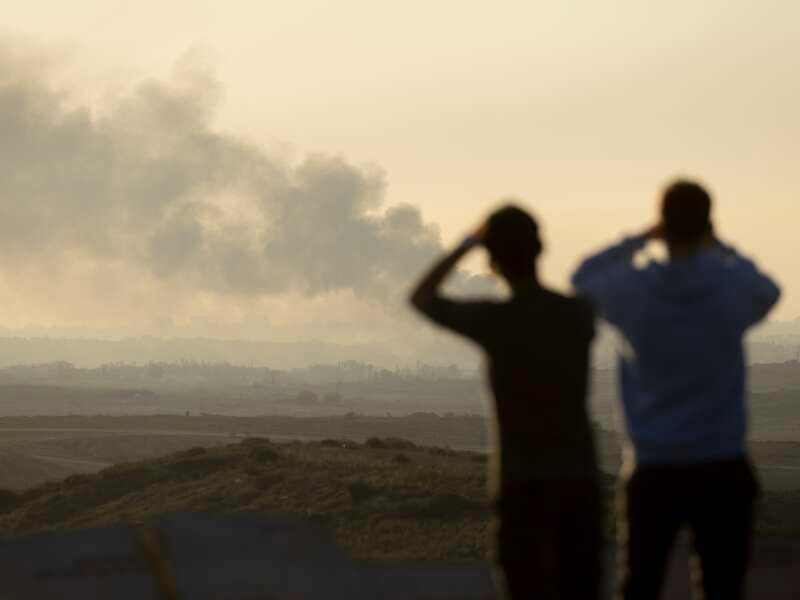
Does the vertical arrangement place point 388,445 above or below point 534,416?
below

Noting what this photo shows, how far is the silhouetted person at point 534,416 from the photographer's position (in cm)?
504

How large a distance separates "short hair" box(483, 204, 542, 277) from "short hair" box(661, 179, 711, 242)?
0.53 metres

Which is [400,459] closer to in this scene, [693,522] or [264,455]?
[264,455]

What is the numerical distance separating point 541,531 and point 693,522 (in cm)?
64

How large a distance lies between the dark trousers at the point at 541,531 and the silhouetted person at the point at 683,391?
0.28 m

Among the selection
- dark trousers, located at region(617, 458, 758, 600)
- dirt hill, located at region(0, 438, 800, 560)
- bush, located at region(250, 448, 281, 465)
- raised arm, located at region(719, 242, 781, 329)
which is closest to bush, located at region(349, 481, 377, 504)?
dirt hill, located at region(0, 438, 800, 560)

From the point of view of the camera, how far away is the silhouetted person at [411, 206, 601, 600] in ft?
16.5

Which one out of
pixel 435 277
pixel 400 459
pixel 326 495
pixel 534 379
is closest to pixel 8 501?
pixel 400 459

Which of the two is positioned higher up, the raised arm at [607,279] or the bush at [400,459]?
the raised arm at [607,279]

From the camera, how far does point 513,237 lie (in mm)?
5215

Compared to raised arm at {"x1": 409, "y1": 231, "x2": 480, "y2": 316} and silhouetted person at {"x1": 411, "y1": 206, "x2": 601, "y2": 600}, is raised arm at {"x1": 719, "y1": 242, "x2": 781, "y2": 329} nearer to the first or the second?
silhouetted person at {"x1": 411, "y1": 206, "x2": 601, "y2": 600}

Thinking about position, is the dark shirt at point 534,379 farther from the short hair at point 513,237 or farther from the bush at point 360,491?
the bush at point 360,491

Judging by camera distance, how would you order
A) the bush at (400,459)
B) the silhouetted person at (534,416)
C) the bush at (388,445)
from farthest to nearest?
the bush at (388,445), the bush at (400,459), the silhouetted person at (534,416)

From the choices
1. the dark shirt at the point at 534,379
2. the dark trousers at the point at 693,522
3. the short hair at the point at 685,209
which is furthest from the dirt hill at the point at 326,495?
the dark shirt at the point at 534,379
